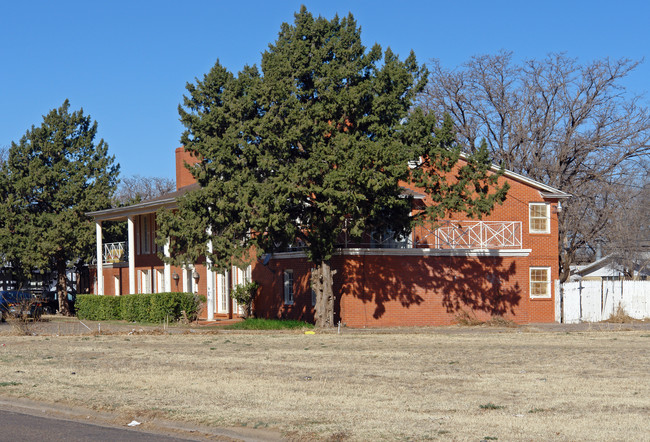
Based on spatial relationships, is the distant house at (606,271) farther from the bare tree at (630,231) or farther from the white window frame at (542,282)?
the white window frame at (542,282)

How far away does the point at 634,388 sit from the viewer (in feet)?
43.9

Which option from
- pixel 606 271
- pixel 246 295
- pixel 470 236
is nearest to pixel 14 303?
pixel 246 295

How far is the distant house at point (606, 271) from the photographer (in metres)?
44.9

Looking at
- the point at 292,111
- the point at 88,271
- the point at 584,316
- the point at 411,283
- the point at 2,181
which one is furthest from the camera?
the point at 88,271

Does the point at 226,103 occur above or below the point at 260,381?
above

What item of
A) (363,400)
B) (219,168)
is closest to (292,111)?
(219,168)

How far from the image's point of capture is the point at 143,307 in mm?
35156

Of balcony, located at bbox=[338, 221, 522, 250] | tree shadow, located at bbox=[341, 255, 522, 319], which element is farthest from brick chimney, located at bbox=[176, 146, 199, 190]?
tree shadow, located at bbox=[341, 255, 522, 319]

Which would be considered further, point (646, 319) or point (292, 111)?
point (646, 319)

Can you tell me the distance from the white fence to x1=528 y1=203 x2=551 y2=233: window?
2.44 meters

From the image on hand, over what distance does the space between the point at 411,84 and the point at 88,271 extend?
101 feet

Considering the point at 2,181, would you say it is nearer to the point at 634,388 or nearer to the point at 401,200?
the point at 401,200

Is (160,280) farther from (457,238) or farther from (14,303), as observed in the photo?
(457,238)

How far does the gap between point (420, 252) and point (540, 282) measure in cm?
620
